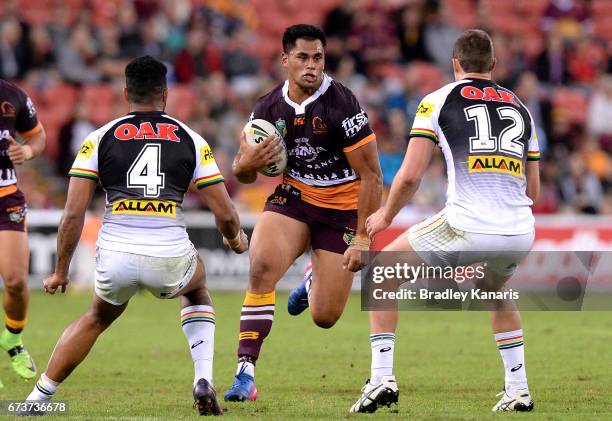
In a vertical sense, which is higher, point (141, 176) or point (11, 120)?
point (11, 120)

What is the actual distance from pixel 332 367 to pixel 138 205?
3818 mm

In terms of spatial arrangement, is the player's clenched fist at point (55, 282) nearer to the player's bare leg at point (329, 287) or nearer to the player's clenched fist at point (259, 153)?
the player's clenched fist at point (259, 153)

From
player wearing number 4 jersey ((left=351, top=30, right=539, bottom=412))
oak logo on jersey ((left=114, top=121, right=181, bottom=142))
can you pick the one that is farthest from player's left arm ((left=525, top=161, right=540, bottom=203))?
oak logo on jersey ((left=114, top=121, right=181, bottom=142))

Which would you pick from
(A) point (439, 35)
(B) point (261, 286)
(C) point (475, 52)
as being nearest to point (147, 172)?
(B) point (261, 286)

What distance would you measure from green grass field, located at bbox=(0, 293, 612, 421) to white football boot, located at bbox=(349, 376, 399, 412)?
8 centimetres

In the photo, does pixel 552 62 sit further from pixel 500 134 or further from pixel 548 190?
pixel 500 134

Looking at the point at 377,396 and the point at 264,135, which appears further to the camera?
the point at 264,135

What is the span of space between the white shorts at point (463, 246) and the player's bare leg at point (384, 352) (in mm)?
85

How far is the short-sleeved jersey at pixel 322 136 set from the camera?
356 inches

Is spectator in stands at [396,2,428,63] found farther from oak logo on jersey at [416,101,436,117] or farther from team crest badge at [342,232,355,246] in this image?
oak logo on jersey at [416,101,436,117]

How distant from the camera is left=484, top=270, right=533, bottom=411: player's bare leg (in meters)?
7.94

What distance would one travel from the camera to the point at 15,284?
9914 millimetres

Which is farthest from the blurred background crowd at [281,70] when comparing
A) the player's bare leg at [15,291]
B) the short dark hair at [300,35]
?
the short dark hair at [300,35]

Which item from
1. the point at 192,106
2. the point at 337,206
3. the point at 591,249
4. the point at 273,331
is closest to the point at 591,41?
the point at 591,249
